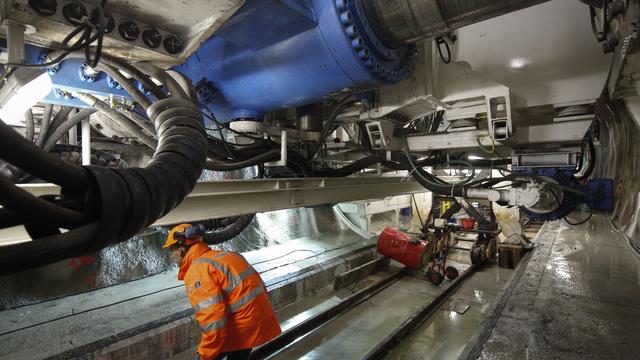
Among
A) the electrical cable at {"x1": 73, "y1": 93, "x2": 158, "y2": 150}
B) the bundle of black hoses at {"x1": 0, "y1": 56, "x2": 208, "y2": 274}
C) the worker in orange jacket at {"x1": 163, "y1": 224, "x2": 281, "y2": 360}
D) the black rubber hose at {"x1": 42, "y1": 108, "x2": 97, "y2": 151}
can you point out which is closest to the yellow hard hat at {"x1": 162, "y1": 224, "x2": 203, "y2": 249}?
the worker in orange jacket at {"x1": 163, "y1": 224, "x2": 281, "y2": 360}

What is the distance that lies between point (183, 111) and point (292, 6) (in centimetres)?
75

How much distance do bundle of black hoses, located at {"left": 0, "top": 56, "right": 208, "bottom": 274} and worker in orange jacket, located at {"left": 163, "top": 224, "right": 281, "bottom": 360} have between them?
1.56 metres

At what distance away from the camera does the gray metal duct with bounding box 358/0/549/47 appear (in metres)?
1.48

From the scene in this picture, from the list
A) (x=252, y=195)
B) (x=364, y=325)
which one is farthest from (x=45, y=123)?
(x=364, y=325)

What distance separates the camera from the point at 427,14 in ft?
5.14

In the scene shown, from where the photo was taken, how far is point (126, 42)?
1.22m

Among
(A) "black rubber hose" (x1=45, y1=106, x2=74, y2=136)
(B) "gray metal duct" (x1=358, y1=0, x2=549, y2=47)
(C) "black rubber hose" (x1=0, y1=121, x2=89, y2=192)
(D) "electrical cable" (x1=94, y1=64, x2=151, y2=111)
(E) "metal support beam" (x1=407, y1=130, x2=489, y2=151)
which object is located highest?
(B) "gray metal duct" (x1=358, y1=0, x2=549, y2=47)

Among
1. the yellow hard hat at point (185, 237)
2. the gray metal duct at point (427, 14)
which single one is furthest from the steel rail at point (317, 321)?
the gray metal duct at point (427, 14)

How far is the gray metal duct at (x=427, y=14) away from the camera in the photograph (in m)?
1.48

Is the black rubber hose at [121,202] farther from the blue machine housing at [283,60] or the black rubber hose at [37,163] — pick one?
the blue machine housing at [283,60]

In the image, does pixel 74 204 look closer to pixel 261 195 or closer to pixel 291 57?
pixel 291 57

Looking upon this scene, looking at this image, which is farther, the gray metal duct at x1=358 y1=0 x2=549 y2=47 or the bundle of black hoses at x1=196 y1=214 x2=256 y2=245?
the bundle of black hoses at x1=196 y1=214 x2=256 y2=245

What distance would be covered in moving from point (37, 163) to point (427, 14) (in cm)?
164

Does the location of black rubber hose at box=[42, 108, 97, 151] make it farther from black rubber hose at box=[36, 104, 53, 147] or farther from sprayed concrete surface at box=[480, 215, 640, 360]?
sprayed concrete surface at box=[480, 215, 640, 360]
